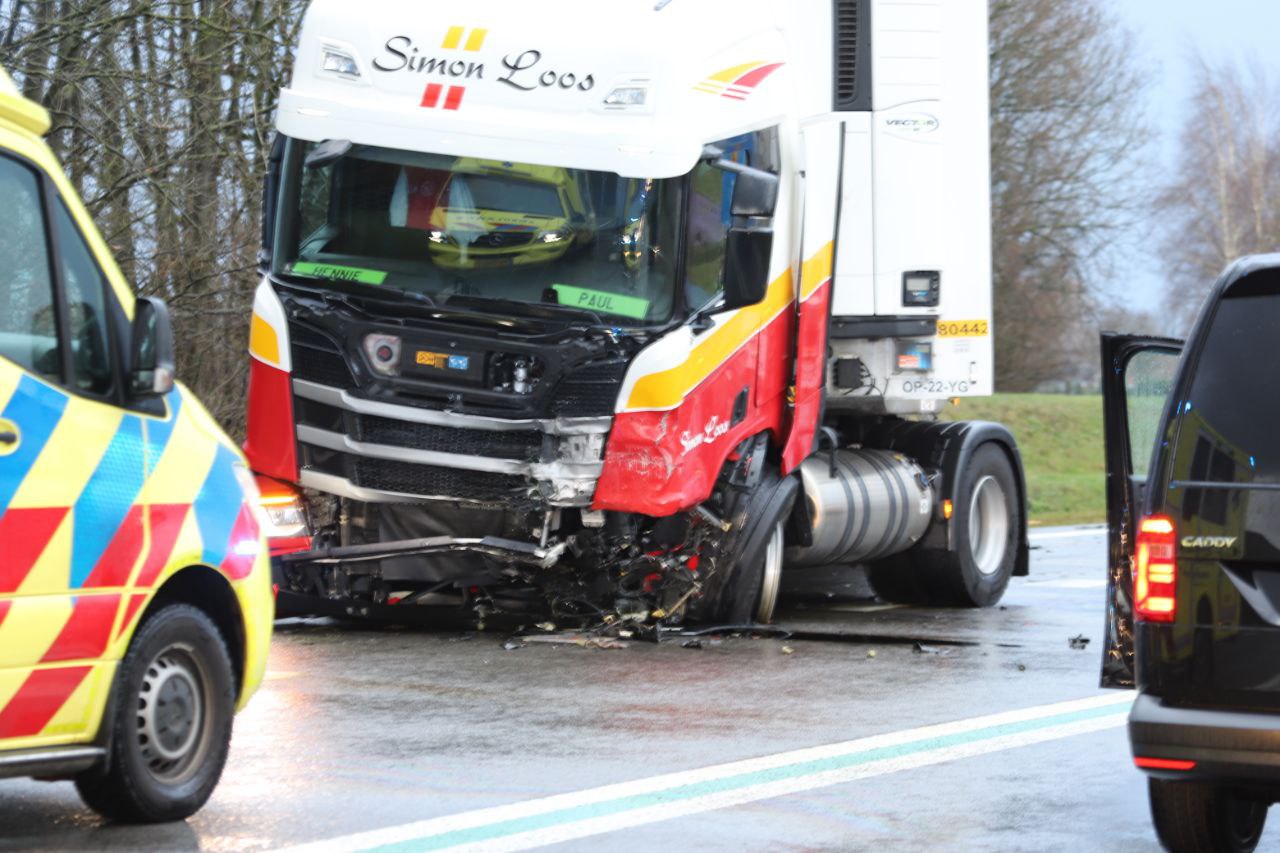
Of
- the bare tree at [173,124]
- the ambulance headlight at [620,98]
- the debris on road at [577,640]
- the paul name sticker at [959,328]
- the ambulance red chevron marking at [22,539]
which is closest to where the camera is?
the ambulance red chevron marking at [22,539]

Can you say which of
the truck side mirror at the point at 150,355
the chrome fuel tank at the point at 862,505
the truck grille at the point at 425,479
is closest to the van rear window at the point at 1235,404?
the truck side mirror at the point at 150,355

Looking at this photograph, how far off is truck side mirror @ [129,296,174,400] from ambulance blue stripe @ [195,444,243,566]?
0.44 m

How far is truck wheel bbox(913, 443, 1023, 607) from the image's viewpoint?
587 inches

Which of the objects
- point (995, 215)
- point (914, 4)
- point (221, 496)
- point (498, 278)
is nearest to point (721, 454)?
point (498, 278)

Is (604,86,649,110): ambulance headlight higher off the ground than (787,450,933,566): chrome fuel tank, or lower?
higher

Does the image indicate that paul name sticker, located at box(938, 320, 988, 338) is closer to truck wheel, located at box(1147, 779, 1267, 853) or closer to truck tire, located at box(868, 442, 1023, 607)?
truck tire, located at box(868, 442, 1023, 607)

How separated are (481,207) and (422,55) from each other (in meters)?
0.89

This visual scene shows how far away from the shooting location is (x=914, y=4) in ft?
46.3

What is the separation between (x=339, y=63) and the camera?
11836 mm

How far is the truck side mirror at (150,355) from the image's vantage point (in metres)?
6.62

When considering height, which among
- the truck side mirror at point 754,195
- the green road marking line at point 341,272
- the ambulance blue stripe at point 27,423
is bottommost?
the ambulance blue stripe at point 27,423

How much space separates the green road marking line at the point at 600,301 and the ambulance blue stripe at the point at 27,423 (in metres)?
5.33

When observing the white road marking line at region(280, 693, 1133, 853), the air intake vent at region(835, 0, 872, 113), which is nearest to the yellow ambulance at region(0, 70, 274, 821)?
the white road marking line at region(280, 693, 1133, 853)

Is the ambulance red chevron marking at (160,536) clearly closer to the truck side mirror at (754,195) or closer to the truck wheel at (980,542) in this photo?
the truck side mirror at (754,195)
